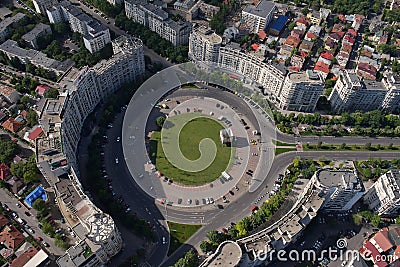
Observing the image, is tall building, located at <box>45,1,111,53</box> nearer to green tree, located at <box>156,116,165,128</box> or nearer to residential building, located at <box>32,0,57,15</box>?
residential building, located at <box>32,0,57,15</box>

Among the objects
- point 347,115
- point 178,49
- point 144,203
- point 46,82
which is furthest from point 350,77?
point 46,82

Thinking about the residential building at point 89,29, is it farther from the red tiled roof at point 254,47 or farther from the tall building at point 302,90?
the tall building at point 302,90

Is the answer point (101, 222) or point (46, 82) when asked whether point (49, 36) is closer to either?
point (46, 82)

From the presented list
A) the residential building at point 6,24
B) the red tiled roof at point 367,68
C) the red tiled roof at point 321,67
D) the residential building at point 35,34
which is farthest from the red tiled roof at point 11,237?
the red tiled roof at point 367,68

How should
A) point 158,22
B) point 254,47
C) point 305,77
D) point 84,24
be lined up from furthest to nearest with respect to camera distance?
point 254,47
point 158,22
point 84,24
point 305,77

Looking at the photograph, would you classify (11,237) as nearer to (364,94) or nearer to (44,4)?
(44,4)

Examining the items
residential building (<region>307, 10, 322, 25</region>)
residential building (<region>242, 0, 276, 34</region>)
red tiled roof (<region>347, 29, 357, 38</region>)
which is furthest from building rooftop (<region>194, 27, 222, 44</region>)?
red tiled roof (<region>347, 29, 357, 38</region>)
